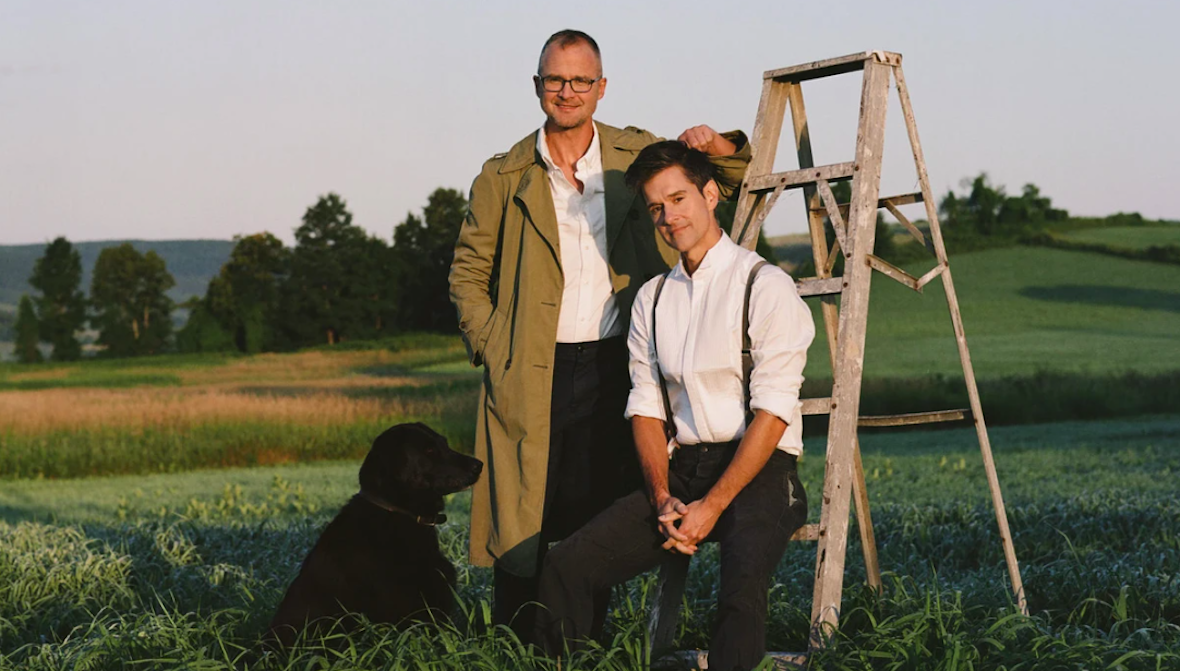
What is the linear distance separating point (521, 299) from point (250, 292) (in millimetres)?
50270

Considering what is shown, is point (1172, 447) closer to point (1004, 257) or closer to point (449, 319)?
point (449, 319)

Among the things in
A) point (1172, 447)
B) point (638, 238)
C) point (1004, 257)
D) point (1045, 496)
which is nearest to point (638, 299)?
point (638, 238)

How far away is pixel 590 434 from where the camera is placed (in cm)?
440

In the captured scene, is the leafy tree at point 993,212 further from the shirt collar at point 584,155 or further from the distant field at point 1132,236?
the shirt collar at point 584,155

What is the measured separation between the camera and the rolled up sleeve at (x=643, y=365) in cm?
394

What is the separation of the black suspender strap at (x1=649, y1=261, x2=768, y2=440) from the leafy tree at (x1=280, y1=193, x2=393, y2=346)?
35194mm

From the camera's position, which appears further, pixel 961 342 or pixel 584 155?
pixel 961 342

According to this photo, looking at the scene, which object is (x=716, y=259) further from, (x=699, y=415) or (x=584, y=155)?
(x=584, y=155)

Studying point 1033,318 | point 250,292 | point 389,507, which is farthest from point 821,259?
point 250,292

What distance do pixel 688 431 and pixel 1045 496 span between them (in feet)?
25.1

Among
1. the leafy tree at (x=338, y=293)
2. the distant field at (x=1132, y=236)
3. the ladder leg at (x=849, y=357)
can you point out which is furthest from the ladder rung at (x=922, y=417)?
the distant field at (x=1132, y=236)

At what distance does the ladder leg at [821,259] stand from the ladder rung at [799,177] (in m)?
0.22

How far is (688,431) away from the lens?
3.86m

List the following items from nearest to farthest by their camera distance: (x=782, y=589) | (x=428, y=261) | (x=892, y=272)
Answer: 1. (x=892, y=272)
2. (x=782, y=589)
3. (x=428, y=261)
